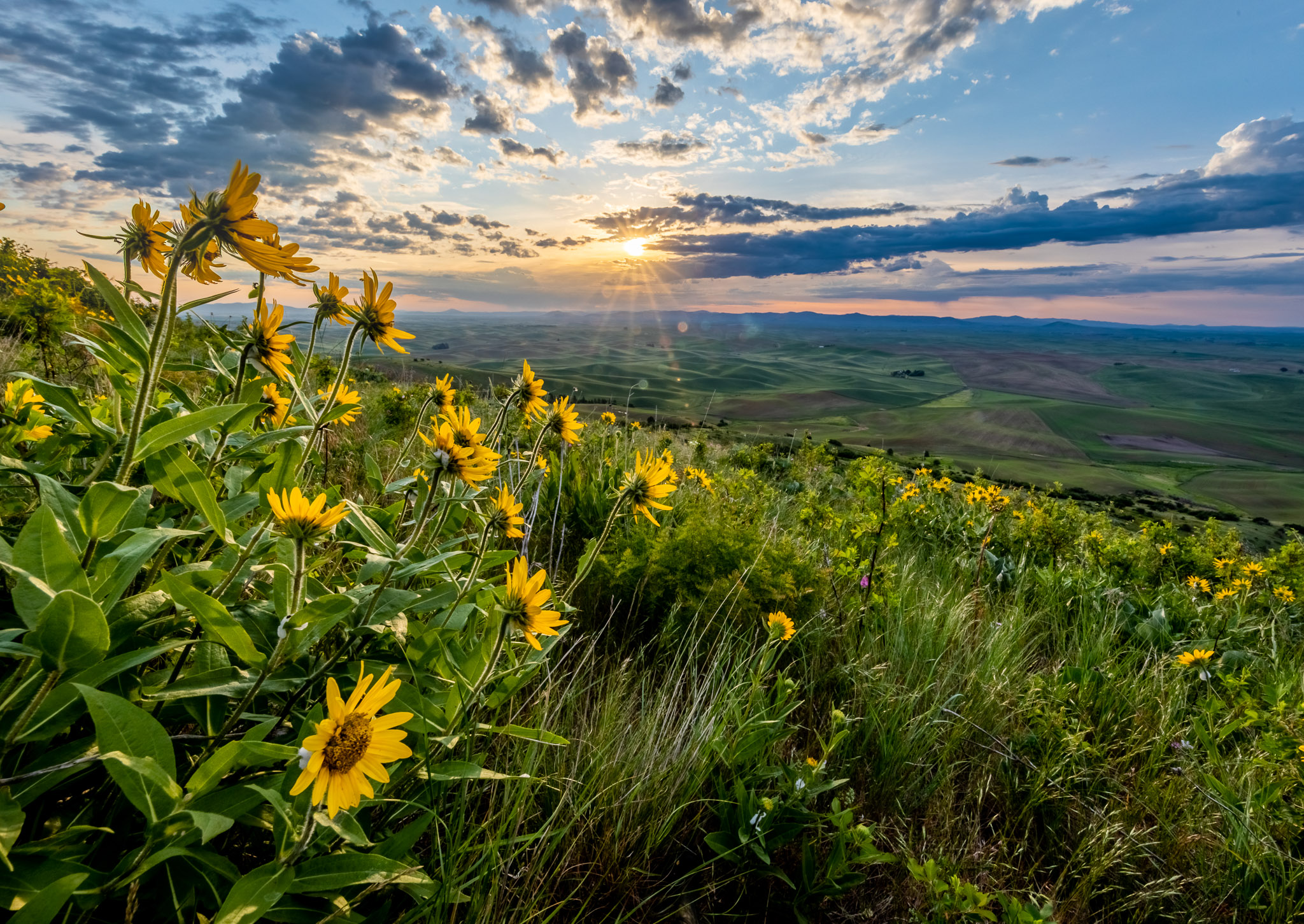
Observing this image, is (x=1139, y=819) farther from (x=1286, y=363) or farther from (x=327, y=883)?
(x=1286, y=363)

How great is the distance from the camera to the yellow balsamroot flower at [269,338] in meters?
1.69

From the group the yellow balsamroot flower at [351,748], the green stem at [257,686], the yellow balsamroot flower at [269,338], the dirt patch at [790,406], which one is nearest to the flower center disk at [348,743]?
the yellow balsamroot flower at [351,748]

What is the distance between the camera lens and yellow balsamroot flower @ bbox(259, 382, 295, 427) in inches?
81.4

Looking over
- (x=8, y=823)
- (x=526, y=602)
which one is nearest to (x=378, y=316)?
(x=526, y=602)

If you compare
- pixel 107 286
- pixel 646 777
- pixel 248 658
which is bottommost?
pixel 646 777

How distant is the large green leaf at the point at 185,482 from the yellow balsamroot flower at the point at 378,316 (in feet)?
1.81

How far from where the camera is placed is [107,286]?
1.15m

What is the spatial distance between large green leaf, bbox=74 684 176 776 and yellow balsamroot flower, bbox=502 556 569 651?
61 centimetres

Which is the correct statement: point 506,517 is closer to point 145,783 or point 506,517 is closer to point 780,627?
point 145,783

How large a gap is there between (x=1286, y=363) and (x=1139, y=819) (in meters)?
251

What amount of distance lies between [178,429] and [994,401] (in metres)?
119

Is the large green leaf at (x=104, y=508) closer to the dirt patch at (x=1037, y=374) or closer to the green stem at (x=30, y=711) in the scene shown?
the green stem at (x=30, y=711)

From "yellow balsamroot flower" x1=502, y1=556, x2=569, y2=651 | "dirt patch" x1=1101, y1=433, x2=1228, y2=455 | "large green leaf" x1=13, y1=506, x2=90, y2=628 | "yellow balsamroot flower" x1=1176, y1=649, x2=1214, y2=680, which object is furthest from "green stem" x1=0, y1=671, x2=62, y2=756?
"dirt patch" x1=1101, y1=433, x2=1228, y2=455

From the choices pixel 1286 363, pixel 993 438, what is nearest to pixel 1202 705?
pixel 993 438
